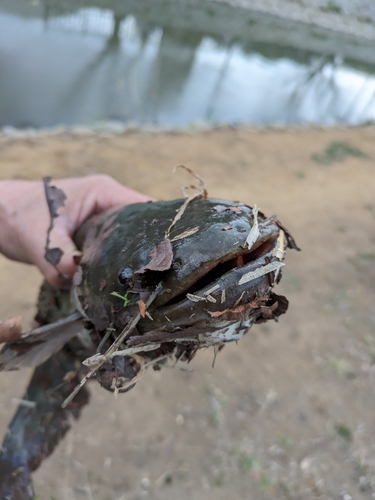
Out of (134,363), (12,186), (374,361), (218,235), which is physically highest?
(218,235)

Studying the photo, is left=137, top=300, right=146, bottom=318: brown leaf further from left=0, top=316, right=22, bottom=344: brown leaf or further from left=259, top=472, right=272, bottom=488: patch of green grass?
left=259, top=472, right=272, bottom=488: patch of green grass

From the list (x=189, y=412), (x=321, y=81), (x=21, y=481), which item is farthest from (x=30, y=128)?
(x=321, y=81)

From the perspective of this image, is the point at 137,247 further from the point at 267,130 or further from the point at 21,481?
the point at 267,130

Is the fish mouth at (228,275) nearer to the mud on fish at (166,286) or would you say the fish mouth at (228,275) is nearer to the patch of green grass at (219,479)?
the mud on fish at (166,286)

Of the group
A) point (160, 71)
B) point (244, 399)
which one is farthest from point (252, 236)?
point (160, 71)

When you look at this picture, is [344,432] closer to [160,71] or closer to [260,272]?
[260,272]
